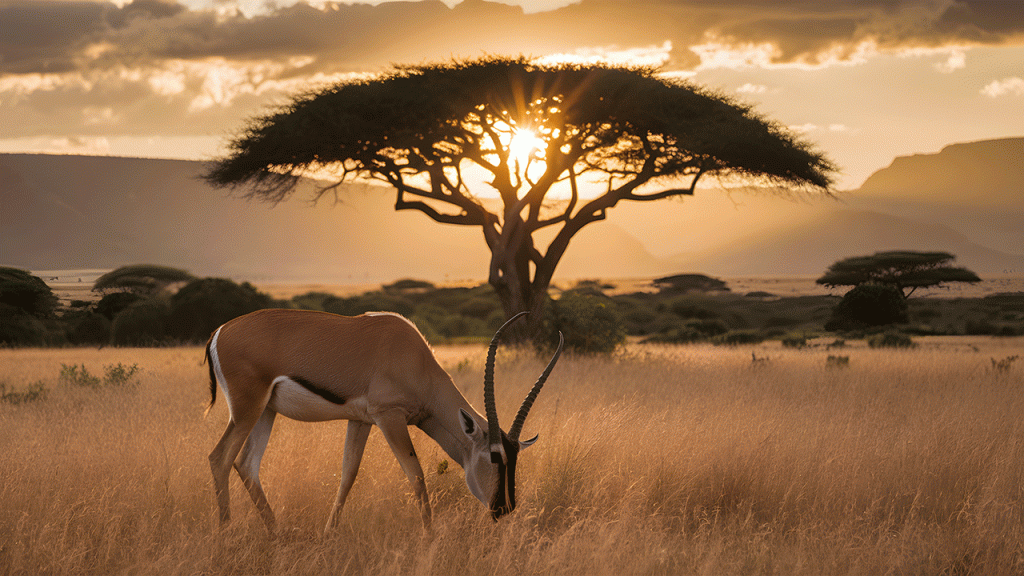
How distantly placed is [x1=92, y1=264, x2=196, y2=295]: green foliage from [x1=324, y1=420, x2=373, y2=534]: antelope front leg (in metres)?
31.2

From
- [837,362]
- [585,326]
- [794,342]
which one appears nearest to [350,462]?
[585,326]

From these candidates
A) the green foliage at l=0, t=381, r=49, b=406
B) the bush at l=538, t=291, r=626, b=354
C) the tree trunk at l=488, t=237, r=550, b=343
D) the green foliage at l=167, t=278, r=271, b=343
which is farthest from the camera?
the green foliage at l=167, t=278, r=271, b=343

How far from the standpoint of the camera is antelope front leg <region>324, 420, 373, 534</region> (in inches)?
244

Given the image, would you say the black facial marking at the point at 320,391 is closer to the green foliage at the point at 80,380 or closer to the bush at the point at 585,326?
the green foliage at the point at 80,380

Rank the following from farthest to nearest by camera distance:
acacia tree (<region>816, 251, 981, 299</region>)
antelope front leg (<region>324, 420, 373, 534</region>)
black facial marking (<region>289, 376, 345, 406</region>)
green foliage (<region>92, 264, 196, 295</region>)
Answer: green foliage (<region>92, 264, 196, 295</region>) → acacia tree (<region>816, 251, 981, 299</region>) → antelope front leg (<region>324, 420, 373, 534</region>) → black facial marking (<region>289, 376, 345, 406</region>)

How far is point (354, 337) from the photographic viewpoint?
6.26 metres

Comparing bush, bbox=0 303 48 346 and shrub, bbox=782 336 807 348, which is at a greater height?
bush, bbox=0 303 48 346

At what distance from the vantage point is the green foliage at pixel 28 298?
2302 centimetres

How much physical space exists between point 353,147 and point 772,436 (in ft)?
49.5

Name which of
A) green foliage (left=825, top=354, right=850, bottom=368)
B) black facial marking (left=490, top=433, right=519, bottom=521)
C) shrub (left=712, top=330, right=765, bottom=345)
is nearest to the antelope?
black facial marking (left=490, top=433, right=519, bottom=521)

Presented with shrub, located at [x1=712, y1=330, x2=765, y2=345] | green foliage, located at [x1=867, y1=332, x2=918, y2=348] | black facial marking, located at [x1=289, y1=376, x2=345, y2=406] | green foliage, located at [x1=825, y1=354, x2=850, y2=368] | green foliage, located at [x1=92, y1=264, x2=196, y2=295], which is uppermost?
green foliage, located at [x1=92, y1=264, x2=196, y2=295]

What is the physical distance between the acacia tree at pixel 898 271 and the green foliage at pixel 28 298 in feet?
91.8

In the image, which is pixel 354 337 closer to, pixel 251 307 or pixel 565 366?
pixel 565 366

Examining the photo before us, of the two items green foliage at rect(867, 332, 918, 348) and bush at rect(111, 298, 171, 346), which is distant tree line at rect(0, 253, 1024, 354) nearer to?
bush at rect(111, 298, 171, 346)
